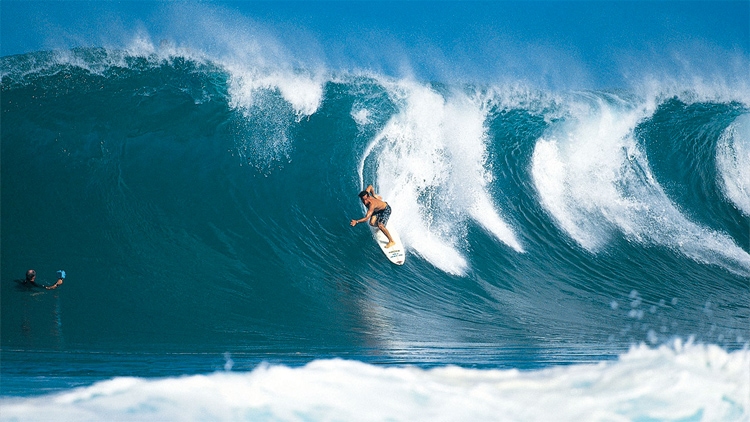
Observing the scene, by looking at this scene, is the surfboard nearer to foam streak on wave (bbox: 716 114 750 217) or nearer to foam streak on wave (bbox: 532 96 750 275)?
foam streak on wave (bbox: 532 96 750 275)

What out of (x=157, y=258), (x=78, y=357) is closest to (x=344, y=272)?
(x=157, y=258)

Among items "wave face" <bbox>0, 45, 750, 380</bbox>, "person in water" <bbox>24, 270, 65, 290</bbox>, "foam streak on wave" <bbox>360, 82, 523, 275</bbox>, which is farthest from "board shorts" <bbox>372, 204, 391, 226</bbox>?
"person in water" <bbox>24, 270, 65, 290</bbox>

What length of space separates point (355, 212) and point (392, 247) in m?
1.11

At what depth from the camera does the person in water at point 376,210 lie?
8.41 m

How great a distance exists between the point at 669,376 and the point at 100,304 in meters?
4.88

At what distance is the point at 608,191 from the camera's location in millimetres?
11047

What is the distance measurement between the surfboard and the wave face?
0.49 feet

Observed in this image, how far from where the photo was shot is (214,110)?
10500mm

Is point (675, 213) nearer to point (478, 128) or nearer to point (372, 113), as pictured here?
point (478, 128)

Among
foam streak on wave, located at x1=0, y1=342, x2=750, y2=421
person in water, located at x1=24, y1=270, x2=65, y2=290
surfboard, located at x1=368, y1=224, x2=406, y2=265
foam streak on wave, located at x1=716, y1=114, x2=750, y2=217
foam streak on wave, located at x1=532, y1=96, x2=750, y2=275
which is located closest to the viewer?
foam streak on wave, located at x1=0, y1=342, x2=750, y2=421

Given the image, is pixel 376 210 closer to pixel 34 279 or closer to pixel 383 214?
pixel 383 214

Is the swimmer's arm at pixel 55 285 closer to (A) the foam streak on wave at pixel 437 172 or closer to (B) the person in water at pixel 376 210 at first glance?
(B) the person in water at pixel 376 210

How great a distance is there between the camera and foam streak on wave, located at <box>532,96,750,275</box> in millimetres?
10156

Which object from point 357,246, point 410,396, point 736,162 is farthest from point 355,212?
point 736,162
